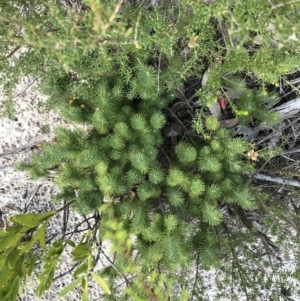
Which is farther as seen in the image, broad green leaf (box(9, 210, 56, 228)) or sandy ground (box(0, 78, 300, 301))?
sandy ground (box(0, 78, 300, 301))

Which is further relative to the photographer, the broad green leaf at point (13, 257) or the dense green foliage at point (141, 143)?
the broad green leaf at point (13, 257)

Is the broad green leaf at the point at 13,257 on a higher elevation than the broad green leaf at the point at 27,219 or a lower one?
lower

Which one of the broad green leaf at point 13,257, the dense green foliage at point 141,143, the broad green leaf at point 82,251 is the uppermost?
the dense green foliage at point 141,143

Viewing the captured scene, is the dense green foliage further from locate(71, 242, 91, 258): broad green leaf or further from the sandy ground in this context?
the sandy ground

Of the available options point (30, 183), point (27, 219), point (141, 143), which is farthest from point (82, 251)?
point (30, 183)

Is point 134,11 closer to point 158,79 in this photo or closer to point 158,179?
point 158,79

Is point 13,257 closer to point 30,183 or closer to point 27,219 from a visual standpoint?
point 27,219

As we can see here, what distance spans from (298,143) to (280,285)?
0.53 meters

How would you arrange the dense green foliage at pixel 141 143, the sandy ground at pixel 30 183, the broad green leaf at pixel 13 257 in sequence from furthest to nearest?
the sandy ground at pixel 30 183 < the broad green leaf at pixel 13 257 < the dense green foliage at pixel 141 143

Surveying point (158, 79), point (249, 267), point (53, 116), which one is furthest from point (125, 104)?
point (249, 267)

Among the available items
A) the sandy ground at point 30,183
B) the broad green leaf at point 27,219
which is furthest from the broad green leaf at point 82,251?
the sandy ground at point 30,183

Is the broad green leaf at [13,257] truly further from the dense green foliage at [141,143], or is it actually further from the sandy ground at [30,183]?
the sandy ground at [30,183]

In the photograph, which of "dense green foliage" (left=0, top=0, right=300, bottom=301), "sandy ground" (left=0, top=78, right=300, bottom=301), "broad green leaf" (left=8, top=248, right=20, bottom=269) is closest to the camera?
"dense green foliage" (left=0, top=0, right=300, bottom=301)

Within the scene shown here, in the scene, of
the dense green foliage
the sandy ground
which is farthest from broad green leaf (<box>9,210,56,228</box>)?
the sandy ground
